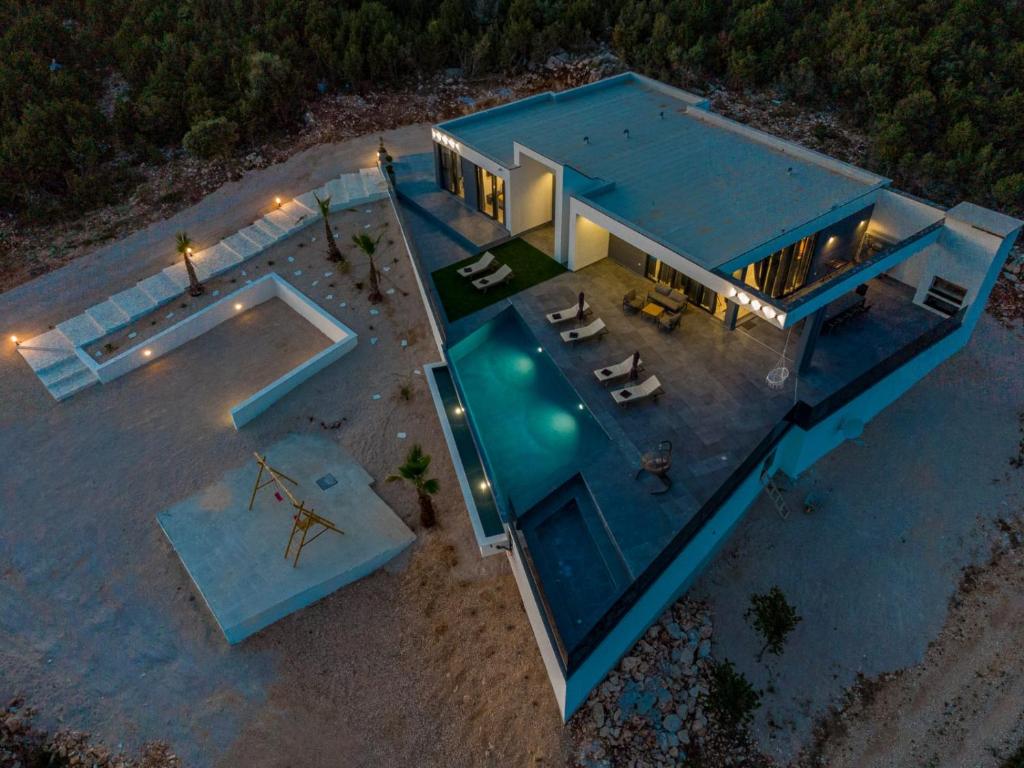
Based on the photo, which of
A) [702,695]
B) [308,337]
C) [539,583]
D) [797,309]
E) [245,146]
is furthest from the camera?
[245,146]

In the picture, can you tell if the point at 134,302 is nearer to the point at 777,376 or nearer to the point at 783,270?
the point at 777,376

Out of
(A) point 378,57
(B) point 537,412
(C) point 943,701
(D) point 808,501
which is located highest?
(A) point 378,57

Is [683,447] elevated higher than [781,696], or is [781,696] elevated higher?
[683,447]

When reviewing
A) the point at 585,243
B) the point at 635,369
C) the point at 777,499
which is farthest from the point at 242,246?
the point at 777,499

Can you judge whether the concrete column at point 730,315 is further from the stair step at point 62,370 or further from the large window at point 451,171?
Answer: the stair step at point 62,370

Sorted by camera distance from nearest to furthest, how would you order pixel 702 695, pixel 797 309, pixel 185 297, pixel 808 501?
1. pixel 702 695
2. pixel 797 309
3. pixel 808 501
4. pixel 185 297

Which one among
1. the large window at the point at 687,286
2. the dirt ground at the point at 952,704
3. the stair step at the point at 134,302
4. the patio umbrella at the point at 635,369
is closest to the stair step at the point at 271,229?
the stair step at the point at 134,302

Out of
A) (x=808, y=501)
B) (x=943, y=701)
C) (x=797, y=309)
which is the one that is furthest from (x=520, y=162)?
(x=943, y=701)

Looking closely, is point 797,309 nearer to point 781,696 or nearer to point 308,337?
point 781,696

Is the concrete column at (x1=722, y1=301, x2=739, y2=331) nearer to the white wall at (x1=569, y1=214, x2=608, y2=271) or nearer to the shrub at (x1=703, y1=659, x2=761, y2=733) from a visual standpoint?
the white wall at (x1=569, y1=214, x2=608, y2=271)
